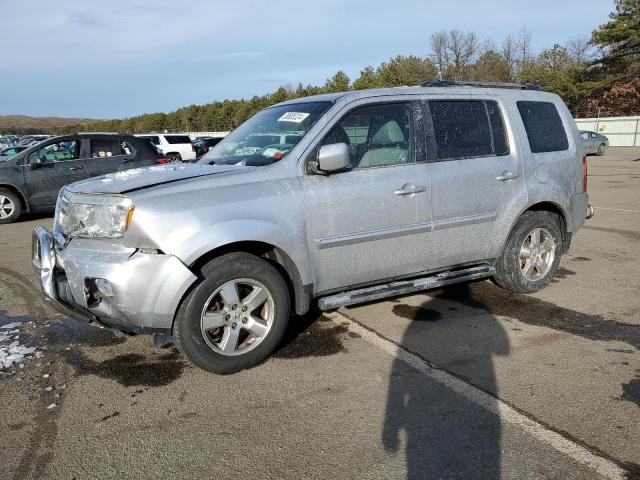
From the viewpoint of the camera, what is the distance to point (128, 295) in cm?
344

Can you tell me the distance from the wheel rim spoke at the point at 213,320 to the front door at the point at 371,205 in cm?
80

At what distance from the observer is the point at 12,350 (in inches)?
169

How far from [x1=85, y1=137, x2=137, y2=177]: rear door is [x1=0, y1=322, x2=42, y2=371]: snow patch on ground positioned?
22.9 feet

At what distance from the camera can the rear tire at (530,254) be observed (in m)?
5.29

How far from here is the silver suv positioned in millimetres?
3533

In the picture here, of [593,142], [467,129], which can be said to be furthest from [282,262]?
[593,142]

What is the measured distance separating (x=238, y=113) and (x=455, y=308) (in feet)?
177

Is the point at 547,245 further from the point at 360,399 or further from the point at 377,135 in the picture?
the point at 360,399

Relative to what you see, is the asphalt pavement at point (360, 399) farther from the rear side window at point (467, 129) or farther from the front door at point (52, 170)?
the front door at point (52, 170)

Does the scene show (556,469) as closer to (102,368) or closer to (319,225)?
(319,225)

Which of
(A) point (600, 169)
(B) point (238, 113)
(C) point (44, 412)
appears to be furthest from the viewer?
(B) point (238, 113)

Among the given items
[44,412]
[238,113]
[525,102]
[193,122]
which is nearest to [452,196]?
[525,102]

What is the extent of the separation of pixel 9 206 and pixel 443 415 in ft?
34.5

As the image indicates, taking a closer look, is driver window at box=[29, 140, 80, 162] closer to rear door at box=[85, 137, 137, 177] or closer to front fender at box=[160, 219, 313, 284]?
rear door at box=[85, 137, 137, 177]
